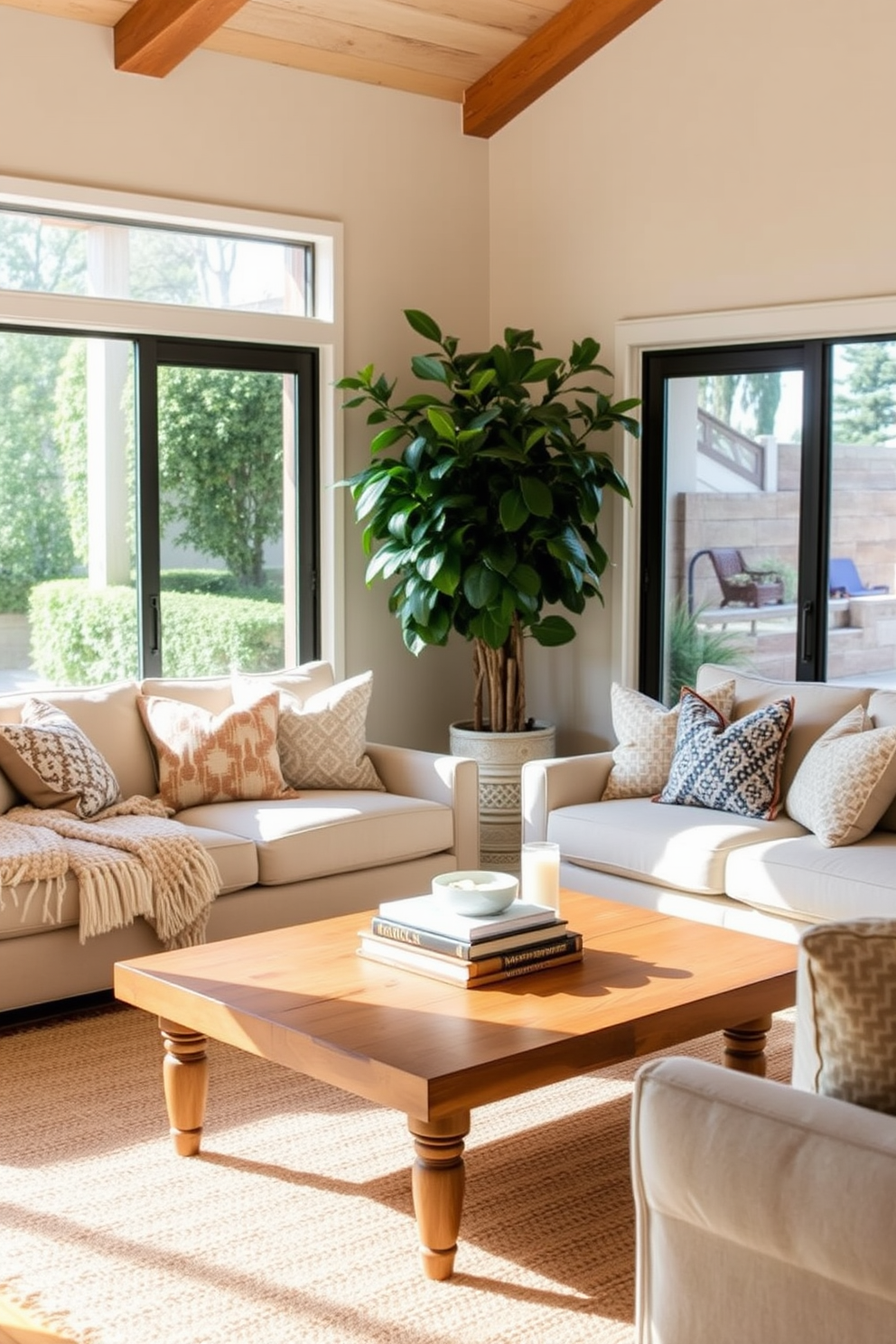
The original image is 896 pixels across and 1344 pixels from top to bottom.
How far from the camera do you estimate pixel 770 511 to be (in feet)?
18.8

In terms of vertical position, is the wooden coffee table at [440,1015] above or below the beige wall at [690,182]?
below

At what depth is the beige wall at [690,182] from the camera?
5.25 meters

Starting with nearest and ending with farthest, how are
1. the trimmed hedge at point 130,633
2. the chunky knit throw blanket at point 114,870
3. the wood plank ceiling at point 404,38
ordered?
1. the chunky knit throw blanket at point 114,870
2. the wood plank ceiling at point 404,38
3. the trimmed hedge at point 130,633

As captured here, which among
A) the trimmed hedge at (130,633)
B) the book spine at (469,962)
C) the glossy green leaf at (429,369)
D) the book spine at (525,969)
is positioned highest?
the glossy green leaf at (429,369)

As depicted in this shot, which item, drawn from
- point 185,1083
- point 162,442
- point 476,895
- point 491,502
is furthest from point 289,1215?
point 162,442

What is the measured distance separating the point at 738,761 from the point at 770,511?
1408 mm

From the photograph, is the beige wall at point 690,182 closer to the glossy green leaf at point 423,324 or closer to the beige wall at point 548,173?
the beige wall at point 548,173

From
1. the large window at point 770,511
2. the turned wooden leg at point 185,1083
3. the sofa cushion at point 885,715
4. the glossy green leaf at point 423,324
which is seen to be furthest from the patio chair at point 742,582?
the turned wooden leg at point 185,1083

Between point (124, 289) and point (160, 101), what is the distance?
67 cm

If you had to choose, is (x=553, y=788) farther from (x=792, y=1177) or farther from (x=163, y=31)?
(x=792, y=1177)

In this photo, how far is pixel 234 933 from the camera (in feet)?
14.6

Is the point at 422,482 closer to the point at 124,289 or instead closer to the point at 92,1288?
the point at 124,289

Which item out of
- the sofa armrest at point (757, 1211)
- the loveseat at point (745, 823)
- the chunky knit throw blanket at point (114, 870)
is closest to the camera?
the sofa armrest at point (757, 1211)

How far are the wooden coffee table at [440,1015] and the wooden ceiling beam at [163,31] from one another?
2.99 meters
